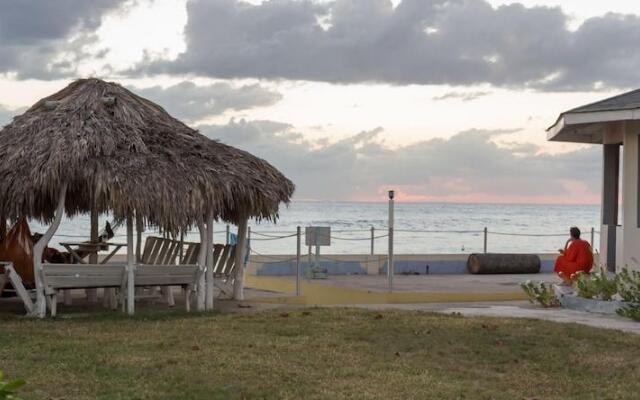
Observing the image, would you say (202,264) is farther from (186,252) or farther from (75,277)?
(75,277)

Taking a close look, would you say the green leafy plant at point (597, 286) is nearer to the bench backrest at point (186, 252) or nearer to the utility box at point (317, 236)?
the bench backrest at point (186, 252)

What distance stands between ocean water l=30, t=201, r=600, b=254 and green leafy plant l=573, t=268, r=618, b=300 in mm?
25519

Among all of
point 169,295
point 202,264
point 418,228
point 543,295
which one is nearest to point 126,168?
point 202,264

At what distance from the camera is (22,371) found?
28.5 feet

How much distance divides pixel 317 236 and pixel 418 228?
59.2 m

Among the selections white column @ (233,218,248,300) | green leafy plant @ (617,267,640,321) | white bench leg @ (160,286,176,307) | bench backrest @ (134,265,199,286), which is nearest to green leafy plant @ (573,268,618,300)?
green leafy plant @ (617,267,640,321)

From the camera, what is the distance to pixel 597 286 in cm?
1386

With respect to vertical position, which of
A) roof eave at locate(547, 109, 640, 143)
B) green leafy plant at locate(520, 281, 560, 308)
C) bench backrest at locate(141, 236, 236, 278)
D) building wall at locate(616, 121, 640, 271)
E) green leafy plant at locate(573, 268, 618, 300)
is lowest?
green leafy plant at locate(520, 281, 560, 308)

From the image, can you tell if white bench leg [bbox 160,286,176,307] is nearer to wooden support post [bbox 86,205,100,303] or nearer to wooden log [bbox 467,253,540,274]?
wooden support post [bbox 86,205,100,303]

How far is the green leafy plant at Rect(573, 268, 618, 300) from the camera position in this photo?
13693 mm

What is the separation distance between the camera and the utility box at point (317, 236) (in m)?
21.0

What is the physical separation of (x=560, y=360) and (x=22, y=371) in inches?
213

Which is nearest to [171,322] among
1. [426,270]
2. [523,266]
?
[426,270]

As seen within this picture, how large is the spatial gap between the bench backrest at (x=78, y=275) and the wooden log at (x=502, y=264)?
12.3 meters
